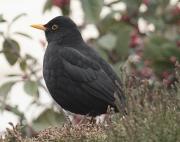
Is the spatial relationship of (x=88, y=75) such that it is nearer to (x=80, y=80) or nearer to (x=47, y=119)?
(x=80, y=80)

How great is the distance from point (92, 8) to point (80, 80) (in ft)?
2.27

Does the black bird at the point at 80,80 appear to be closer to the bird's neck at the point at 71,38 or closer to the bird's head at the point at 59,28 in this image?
the bird's neck at the point at 71,38

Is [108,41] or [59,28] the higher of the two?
[59,28]

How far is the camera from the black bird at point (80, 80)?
24.6 ft

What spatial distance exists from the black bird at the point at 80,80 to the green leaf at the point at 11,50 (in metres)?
0.30

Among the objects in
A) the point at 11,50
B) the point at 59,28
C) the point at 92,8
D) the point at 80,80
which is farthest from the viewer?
the point at 59,28

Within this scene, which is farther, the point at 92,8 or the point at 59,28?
the point at 59,28

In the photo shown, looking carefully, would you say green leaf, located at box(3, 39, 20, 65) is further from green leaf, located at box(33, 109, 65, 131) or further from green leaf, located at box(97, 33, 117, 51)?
green leaf, located at box(97, 33, 117, 51)

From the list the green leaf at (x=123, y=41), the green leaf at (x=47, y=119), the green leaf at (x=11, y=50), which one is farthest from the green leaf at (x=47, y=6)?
the green leaf at (x=11, y=50)

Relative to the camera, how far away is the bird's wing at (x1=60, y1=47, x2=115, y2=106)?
7.45 meters

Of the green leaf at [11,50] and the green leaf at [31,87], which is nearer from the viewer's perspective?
the green leaf at [31,87]

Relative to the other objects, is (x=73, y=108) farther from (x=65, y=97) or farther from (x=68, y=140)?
(x=68, y=140)

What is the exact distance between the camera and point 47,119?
8203 millimetres

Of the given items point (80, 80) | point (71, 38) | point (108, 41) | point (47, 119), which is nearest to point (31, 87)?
point (80, 80)
